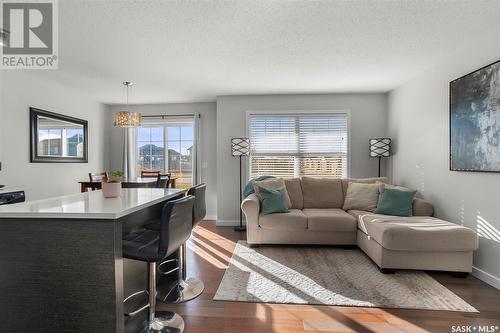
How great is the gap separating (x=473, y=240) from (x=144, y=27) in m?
3.91

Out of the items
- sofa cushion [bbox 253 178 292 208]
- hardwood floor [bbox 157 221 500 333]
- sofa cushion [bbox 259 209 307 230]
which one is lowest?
hardwood floor [bbox 157 221 500 333]

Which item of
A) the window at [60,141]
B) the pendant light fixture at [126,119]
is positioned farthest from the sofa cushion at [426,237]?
the window at [60,141]

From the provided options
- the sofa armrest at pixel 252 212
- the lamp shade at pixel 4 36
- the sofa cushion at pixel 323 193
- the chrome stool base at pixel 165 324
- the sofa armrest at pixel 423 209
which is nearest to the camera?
the chrome stool base at pixel 165 324

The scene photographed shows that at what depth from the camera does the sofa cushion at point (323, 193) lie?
436 centimetres

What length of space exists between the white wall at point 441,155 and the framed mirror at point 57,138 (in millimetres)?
5741

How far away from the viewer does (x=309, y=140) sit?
16.7 feet

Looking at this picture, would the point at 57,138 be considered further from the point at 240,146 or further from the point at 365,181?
the point at 365,181

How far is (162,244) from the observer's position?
161cm

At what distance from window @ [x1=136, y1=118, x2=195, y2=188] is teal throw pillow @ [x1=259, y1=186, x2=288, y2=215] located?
2395 mm

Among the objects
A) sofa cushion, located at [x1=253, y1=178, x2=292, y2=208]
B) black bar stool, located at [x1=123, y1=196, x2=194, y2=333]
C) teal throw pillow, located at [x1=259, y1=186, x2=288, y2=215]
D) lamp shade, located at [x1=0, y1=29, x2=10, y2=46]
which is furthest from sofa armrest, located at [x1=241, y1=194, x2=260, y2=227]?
lamp shade, located at [x1=0, y1=29, x2=10, y2=46]

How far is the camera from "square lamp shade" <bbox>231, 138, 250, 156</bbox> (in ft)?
15.5

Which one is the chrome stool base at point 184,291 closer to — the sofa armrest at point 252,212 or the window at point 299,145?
the sofa armrest at point 252,212

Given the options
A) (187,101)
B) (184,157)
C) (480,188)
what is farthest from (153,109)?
(480,188)

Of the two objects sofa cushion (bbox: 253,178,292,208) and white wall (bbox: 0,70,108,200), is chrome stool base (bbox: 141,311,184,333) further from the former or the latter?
white wall (bbox: 0,70,108,200)
